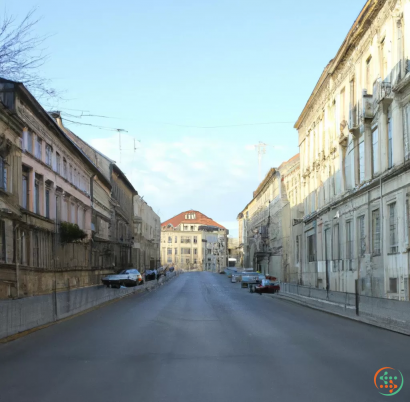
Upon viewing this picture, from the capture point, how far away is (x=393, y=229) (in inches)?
1029

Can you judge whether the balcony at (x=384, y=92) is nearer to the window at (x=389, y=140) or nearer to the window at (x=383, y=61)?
the window at (x=383, y=61)

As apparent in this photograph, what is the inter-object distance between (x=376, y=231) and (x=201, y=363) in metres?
21.0

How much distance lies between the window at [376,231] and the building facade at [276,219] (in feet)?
93.5

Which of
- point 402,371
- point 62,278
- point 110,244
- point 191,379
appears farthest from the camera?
point 110,244

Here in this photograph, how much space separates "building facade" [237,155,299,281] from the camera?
63.2m

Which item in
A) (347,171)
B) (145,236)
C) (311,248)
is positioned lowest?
(311,248)

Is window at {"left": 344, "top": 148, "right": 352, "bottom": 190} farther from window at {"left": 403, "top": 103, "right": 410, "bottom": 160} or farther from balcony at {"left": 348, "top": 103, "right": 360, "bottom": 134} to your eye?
window at {"left": 403, "top": 103, "right": 410, "bottom": 160}

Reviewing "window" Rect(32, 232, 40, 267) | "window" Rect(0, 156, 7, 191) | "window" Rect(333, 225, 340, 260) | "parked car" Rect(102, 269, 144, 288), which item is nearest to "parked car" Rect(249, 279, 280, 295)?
"window" Rect(333, 225, 340, 260)

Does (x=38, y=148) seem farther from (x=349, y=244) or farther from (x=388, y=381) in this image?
(x=388, y=381)

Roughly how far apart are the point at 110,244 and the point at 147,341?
153ft

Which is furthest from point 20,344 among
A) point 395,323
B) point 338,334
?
point 395,323

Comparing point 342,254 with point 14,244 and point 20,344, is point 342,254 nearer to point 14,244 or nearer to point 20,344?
point 14,244

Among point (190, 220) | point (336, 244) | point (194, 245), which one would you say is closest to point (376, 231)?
point (336, 244)

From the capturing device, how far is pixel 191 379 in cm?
870
